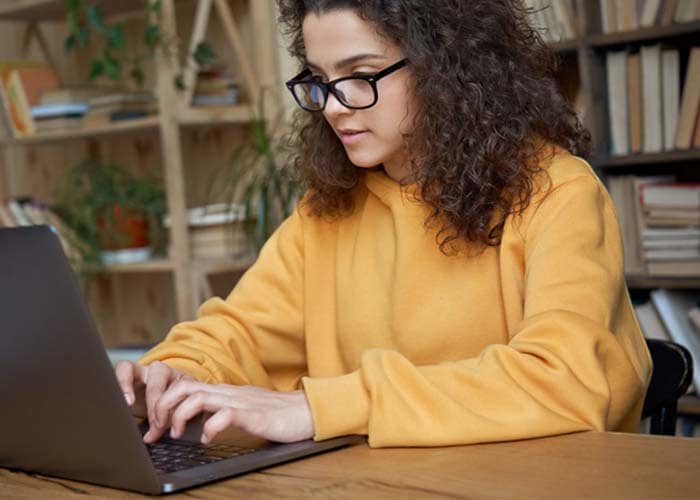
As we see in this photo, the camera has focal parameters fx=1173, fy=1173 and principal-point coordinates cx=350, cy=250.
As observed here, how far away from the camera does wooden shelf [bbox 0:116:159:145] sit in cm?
357

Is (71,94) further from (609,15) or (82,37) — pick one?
(609,15)

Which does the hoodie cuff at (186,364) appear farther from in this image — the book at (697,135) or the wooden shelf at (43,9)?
the wooden shelf at (43,9)

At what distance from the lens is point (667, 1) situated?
9.59 ft

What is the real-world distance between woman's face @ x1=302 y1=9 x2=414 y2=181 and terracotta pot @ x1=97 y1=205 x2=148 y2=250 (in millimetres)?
2328

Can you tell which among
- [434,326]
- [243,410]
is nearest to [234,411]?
[243,410]

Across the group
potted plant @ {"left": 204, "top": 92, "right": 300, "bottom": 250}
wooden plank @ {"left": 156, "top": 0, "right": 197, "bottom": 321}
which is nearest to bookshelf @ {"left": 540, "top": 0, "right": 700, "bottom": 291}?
potted plant @ {"left": 204, "top": 92, "right": 300, "bottom": 250}

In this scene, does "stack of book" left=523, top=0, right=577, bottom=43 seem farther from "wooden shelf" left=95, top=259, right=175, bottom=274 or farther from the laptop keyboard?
the laptop keyboard

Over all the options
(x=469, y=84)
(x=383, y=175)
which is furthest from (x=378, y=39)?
Answer: (x=383, y=175)

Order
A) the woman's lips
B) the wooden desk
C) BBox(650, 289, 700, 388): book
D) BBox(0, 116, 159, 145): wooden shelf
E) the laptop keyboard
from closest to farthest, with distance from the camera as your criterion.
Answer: the wooden desk
the laptop keyboard
the woman's lips
BBox(650, 289, 700, 388): book
BBox(0, 116, 159, 145): wooden shelf

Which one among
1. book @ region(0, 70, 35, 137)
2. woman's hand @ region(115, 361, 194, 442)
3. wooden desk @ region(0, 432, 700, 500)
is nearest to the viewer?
wooden desk @ region(0, 432, 700, 500)

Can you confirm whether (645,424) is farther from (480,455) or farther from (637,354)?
(480,455)

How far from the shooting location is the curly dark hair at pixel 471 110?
152 centimetres

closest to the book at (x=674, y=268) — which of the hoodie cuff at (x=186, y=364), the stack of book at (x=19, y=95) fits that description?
the hoodie cuff at (x=186, y=364)

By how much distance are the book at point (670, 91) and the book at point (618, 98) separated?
10cm
